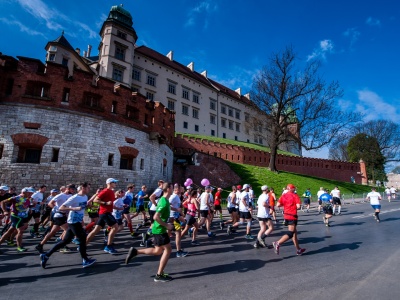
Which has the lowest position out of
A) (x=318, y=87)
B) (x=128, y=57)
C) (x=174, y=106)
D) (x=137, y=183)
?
(x=137, y=183)

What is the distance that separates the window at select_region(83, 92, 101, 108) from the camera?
1555 cm

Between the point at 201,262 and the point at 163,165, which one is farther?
the point at 163,165

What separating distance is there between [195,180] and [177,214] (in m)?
20.2

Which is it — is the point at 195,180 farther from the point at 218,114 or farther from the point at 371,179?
the point at 371,179

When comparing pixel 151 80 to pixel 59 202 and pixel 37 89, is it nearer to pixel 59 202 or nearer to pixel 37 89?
pixel 37 89

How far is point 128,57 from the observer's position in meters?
38.6

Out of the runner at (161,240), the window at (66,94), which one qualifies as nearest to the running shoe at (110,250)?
the runner at (161,240)

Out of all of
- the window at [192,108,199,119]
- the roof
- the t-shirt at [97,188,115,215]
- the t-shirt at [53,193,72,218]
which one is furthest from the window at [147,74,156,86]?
the t-shirt at [97,188,115,215]

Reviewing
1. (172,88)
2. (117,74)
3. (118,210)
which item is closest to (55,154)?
(118,210)

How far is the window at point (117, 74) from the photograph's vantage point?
122 ft

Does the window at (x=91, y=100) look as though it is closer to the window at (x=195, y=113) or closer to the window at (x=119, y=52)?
the window at (x=119, y=52)

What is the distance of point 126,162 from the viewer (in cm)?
1745

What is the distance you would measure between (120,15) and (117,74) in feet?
34.9

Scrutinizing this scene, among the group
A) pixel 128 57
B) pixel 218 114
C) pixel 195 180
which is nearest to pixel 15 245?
pixel 195 180
